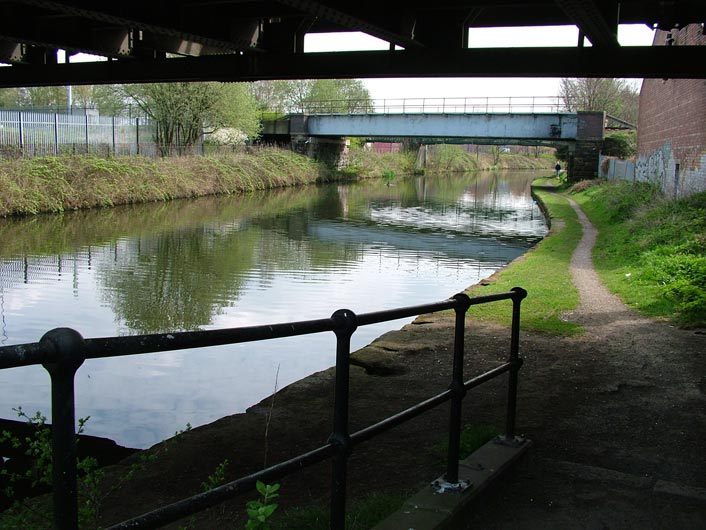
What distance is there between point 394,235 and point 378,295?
10638mm

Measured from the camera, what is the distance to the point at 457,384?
384 centimetres

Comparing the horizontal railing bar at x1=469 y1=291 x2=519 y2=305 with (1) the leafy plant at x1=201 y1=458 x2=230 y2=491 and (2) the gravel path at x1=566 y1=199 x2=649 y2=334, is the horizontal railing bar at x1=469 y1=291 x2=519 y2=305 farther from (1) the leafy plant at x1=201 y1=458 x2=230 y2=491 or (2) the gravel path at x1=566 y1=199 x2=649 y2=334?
(2) the gravel path at x1=566 y1=199 x2=649 y2=334

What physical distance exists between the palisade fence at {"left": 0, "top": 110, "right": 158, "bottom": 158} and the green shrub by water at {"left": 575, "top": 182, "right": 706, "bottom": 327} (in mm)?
22250

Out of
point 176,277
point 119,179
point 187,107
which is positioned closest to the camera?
point 176,277

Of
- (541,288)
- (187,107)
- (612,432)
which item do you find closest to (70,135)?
(187,107)

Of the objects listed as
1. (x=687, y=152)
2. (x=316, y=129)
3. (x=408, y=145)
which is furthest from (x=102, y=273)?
(x=408, y=145)

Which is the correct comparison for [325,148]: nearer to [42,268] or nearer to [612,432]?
[42,268]

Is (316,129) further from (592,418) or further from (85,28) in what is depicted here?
(592,418)

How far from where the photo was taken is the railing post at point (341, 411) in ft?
8.87

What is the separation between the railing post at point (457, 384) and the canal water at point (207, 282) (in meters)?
3.77

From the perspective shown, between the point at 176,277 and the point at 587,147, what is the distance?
1499 inches

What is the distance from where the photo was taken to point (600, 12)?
7.91m

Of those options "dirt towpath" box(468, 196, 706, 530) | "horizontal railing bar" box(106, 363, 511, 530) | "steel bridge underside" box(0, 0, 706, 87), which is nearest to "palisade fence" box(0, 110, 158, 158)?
"steel bridge underside" box(0, 0, 706, 87)

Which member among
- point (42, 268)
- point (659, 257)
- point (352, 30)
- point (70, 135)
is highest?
point (352, 30)
